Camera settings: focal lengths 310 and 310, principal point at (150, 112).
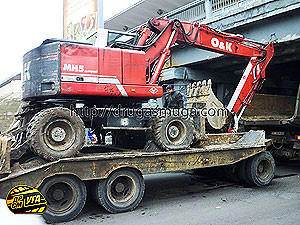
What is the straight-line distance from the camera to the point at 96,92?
6.06 meters

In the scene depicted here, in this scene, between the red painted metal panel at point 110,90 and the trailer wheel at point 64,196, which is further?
the red painted metal panel at point 110,90

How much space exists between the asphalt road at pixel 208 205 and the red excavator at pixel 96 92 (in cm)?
119

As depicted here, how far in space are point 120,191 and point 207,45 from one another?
4.72 metres

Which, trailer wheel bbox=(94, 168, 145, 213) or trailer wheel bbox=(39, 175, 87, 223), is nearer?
trailer wheel bbox=(39, 175, 87, 223)

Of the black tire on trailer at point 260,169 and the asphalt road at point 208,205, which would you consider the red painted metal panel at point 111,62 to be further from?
the black tire on trailer at point 260,169

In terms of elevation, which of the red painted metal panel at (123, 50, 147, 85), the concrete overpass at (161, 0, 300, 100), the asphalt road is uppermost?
the concrete overpass at (161, 0, 300, 100)

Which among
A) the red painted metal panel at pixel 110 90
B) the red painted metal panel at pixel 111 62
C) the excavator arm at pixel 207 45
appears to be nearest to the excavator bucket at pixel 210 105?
the excavator arm at pixel 207 45

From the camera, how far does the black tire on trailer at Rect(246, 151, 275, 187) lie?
7641 millimetres

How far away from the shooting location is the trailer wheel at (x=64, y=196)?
525 centimetres

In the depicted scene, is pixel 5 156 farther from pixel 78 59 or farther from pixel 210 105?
pixel 210 105

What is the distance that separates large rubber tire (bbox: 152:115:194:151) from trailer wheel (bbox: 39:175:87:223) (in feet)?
6.38

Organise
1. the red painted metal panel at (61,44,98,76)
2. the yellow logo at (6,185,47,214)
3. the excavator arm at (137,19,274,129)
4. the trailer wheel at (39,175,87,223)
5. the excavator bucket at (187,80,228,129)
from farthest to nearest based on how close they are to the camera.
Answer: the excavator bucket at (187,80,228,129) < the excavator arm at (137,19,274,129) < the red painted metal panel at (61,44,98,76) < the trailer wheel at (39,175,87,223) < the yellow logo at (6,185,47,214)

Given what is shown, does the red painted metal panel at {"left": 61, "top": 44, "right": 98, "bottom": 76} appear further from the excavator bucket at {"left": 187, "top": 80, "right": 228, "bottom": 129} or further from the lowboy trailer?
the excavator bucket at {"left": 187, "top": 80, "right": 228, "bottom": 129}

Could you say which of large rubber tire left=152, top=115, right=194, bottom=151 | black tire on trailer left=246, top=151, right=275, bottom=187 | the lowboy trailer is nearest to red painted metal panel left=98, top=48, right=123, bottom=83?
large rubber tire left=152, top=115, right=194, bottom=151
